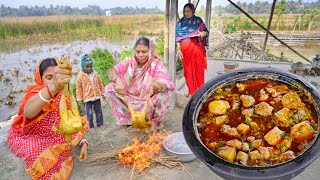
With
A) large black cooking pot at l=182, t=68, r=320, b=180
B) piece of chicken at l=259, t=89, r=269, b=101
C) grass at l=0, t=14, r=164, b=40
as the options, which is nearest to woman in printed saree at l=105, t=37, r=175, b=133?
large black cooking pot at l=182, t=68, r=320, b=180

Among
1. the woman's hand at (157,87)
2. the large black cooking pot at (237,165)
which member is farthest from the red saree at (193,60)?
the large black cooking pot at (237,165)

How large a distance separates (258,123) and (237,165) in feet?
1.18

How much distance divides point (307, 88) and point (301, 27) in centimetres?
2015

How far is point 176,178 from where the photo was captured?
2705mm

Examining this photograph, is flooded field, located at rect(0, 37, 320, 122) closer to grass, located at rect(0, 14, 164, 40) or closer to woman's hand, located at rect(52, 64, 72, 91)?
grass, located at rect(0, 14, 164, 40)

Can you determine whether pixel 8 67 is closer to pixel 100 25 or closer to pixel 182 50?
pixel 100 25

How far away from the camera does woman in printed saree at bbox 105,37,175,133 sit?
3472 mm

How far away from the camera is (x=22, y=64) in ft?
25.9

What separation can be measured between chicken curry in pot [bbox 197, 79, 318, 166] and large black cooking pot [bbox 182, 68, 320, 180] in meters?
0.04

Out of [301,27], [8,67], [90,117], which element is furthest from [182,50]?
[301,27]

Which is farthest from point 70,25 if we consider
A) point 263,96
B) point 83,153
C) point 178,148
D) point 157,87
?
point 263,96

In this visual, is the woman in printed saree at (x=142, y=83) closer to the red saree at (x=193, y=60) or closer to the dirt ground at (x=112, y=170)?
the dirt ground at (x=112, y=170)

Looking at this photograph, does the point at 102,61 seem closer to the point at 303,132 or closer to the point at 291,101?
the point at 291,101

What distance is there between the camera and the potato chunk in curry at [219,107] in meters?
1.70
